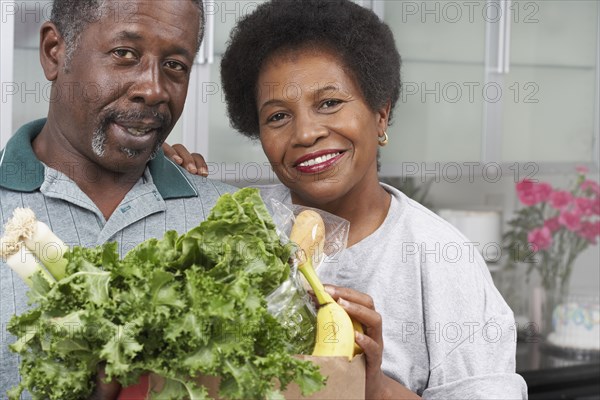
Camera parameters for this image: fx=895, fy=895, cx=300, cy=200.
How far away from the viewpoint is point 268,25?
68.7 inches

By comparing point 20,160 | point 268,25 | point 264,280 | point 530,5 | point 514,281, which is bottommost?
point 514,281

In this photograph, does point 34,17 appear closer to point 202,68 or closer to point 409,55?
point 202,68

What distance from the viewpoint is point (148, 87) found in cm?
156

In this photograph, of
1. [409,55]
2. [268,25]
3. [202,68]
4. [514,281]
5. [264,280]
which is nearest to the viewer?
[264,280]

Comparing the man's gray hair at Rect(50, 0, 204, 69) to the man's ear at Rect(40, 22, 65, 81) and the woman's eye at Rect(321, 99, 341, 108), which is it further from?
the woman's eye at Rect(321, 99, 341, 108)

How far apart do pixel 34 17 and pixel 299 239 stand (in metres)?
1.61

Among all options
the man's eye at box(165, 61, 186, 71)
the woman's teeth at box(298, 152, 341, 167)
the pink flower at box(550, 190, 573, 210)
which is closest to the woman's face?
the woman's teeth at box(298, 152, 341, 167)

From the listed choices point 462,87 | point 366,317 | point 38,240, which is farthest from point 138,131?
point 462,87

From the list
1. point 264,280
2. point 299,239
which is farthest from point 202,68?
point 264,280

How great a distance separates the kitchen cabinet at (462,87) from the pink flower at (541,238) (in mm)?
352

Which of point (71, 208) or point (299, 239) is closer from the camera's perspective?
point (299, 239)

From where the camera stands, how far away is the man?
1.57 m

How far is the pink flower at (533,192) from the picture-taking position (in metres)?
3.58

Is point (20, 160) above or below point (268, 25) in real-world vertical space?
below
